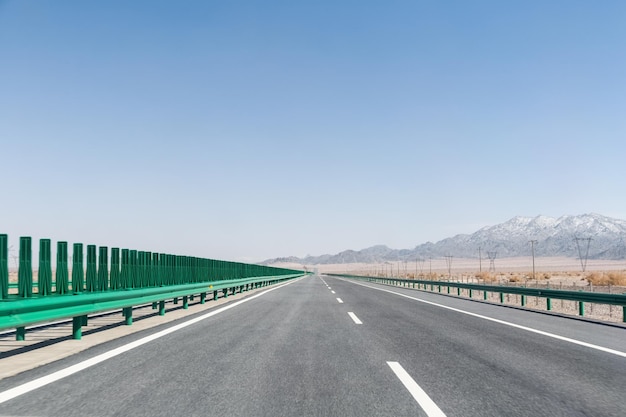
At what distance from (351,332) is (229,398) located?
4.99m

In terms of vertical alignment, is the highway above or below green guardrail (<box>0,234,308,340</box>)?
below

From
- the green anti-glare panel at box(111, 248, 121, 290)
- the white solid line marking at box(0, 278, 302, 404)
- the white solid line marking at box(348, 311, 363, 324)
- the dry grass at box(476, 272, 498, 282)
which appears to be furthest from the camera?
the dry grass at box(476, 272, 498, 282)

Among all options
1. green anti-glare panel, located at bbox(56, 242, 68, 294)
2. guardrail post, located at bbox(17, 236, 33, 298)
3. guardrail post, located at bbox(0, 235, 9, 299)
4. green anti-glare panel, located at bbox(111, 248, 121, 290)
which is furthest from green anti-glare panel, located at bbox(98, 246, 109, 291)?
guardrail post, located at bbox(0, 235, 9, 299)

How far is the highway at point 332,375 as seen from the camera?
4559mm

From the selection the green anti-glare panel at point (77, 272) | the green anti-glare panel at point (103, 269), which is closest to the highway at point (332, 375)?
the green anti-glare panel at point (77, 272)

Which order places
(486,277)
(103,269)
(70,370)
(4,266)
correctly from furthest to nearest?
(486,277), (103,269), (4,266), (70,370)

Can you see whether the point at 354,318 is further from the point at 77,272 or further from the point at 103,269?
the point at 77,272

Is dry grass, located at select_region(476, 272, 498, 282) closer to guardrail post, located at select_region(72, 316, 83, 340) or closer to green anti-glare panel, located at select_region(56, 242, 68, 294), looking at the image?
green anti-glare panel, located at select_region(56, 242, 68, 294)

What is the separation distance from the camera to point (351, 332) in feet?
31.3

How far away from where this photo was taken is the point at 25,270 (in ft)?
27.3

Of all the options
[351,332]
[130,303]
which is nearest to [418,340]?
[351,332]

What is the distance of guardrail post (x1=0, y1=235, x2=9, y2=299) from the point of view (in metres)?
7.48

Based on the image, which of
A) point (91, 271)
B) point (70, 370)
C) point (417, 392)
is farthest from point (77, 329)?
point (417, 392)

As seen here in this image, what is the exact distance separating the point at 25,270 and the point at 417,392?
22.0 ft
